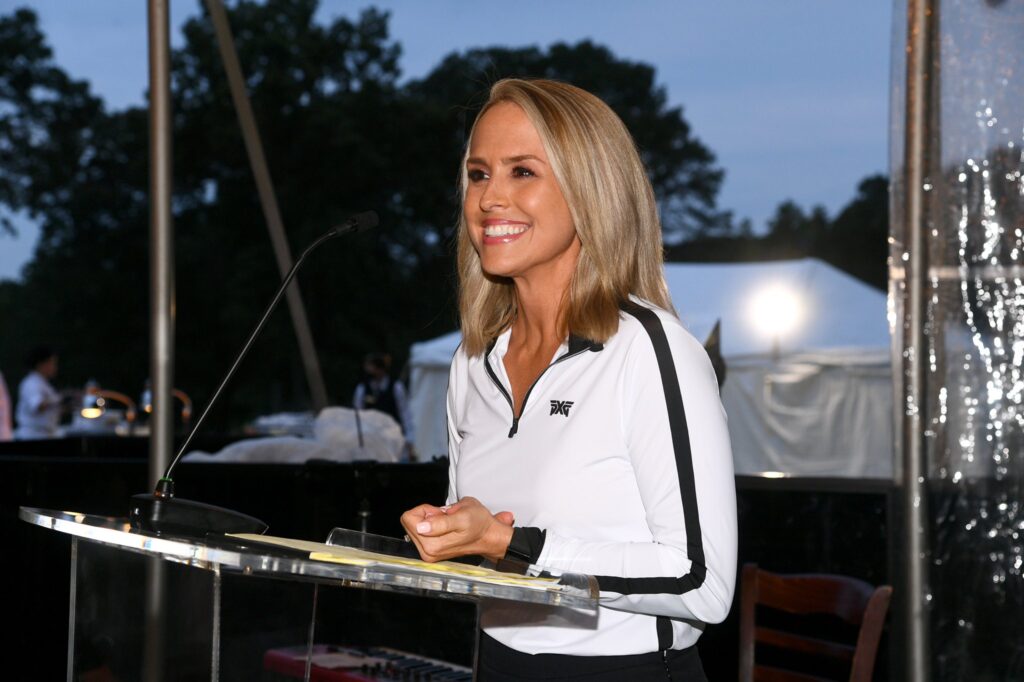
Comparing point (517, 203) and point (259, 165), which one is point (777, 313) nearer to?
point (259, 165)

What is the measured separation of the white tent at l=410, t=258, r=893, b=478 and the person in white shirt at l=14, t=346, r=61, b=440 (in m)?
4.35

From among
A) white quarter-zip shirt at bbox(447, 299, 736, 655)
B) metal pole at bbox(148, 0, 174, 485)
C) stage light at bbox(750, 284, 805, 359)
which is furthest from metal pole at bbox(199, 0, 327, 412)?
stage light at bbox(750, 284, 805, 359)

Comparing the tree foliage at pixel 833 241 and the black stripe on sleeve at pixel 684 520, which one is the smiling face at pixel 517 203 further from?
the tree foliage at pixel 833 241

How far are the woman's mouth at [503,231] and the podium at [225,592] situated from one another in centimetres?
55

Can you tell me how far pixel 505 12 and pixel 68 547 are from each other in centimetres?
3982

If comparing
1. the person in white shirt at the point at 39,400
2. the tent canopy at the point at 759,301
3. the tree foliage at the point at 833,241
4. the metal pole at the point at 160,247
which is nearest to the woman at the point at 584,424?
the metal pole at the point at 160,247

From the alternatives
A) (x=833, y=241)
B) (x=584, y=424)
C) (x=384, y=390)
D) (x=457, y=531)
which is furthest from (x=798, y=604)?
(x=833, y=241)

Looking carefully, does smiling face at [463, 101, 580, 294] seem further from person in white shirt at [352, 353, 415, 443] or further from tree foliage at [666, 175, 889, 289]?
tree foliage at [666, 175, 889, 289]

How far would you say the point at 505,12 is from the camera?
42.0m

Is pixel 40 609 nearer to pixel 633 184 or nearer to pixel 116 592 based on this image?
pixel 116 592

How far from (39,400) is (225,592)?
28.3 feet

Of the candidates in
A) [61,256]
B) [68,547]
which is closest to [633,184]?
[68,547]

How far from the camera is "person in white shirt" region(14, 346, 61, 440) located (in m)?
9.78

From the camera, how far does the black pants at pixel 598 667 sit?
1.63 metres
